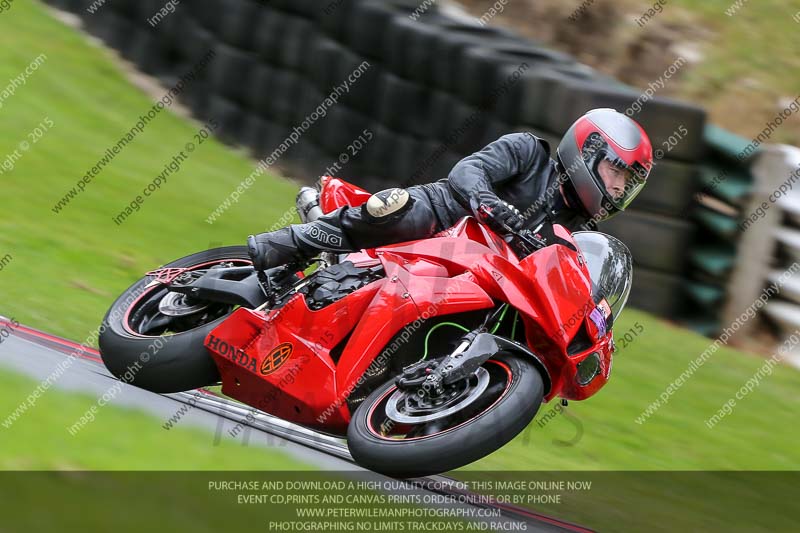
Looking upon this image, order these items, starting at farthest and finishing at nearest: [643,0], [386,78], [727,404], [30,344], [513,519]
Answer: [643,0] → [386,78] → [727,404] → [30,344] → [513,519]

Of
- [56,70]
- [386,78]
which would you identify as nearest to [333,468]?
[386,78]

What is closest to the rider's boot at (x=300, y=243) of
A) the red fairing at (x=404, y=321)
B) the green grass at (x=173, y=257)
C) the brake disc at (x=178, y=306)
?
the red fairing at (x=404, y=321)

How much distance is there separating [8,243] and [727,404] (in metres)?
5.07

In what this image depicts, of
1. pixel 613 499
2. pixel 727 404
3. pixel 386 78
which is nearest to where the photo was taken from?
pixel 613 499

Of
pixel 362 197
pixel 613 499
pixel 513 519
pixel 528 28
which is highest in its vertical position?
pixel 362 197

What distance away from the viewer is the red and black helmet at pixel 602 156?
464cm

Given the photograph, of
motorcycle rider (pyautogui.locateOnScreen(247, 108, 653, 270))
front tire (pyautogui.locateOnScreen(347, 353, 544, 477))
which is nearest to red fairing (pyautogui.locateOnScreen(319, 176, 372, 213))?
motorcycle rider (pyautogui.locateOnScreen(247, 108, 653, 270))

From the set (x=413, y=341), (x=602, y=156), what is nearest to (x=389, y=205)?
(x=413, y=341)

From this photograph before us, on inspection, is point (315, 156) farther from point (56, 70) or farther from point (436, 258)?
point (436, 258)

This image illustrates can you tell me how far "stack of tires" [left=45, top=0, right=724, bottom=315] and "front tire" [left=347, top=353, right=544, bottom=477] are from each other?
4.53 meters

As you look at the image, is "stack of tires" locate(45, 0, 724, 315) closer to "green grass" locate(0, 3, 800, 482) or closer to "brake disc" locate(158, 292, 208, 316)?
"green grass" locate(0, 3, 800, 482)

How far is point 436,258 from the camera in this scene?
15.2ft

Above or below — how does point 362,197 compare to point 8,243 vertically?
above

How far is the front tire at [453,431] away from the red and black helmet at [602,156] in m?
0.87
